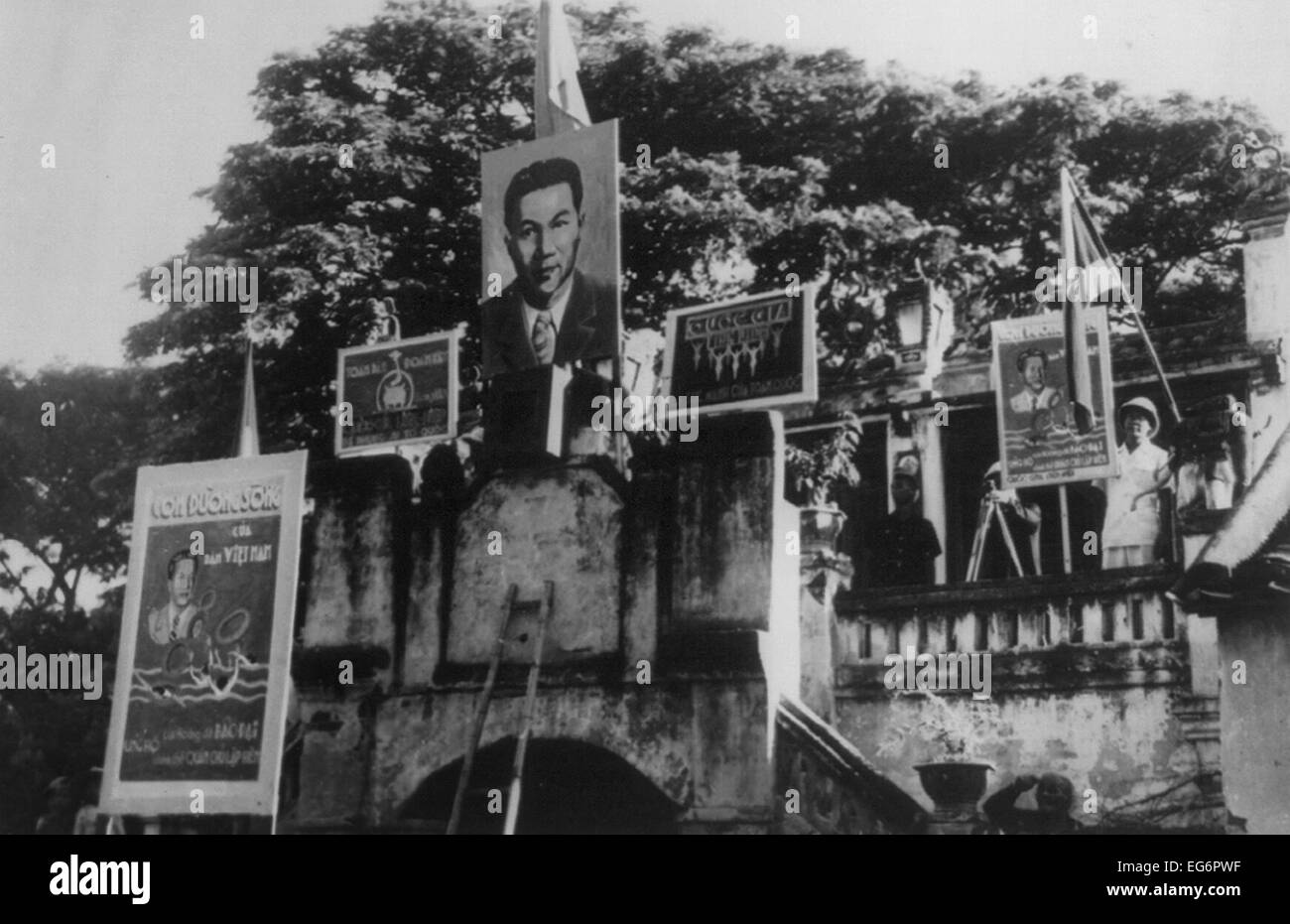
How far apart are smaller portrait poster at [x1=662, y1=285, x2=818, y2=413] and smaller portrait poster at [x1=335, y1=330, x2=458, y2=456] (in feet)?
3.38

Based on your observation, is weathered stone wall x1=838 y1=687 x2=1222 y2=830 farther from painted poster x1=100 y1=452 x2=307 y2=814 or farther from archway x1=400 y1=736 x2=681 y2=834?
painted poster x1=100 y1=452 x2=307 y2=814

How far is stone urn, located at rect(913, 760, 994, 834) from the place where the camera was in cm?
592

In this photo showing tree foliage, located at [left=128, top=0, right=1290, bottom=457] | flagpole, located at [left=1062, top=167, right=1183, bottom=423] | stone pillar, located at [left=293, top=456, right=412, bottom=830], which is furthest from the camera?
stone pillar, located at [left=293, top=456, right=412, bottom=830]

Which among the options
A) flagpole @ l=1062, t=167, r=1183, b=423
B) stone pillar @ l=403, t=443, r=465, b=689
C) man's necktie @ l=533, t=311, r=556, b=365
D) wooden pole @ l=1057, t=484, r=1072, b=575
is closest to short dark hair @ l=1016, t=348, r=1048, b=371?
flagpole @ l=1062, t=167, r=1183, b=423

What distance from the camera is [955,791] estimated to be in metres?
5.95

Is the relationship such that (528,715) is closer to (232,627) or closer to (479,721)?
(479,721)

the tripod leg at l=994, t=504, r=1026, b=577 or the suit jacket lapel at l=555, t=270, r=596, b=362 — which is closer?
the tripod leg at l=994, t=504, r=1026, b=577

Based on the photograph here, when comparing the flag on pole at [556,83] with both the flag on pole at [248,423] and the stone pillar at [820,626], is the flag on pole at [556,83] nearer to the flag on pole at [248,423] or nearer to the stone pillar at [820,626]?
the flag on pole at [248,423]

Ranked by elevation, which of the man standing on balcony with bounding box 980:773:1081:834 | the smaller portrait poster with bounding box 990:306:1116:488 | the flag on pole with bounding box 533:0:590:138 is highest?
the flag on pole with bounding box 533:0:590:138

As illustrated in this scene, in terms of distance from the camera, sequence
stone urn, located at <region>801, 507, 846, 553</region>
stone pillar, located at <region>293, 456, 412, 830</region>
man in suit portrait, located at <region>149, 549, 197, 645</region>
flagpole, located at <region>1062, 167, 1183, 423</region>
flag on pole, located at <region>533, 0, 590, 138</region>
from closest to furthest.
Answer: flagpole, located at <region>1062, 167, 1183, 423</region> → stone urn, located at <region>801, 507, 846, 553</region> → stone pillar, located at <region>293, 456, 412, 830</region> → man in suit portrait, located at <region>149, 549, 197, 645</region> → flag on pole, located at <region>533, 0, 590, 138</region>
